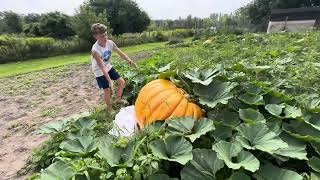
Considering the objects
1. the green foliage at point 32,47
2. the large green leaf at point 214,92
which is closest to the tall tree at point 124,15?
the green foliage at point 32,47

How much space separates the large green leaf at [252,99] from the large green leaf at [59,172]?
165cm

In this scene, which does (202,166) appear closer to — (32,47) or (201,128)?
(201,128)

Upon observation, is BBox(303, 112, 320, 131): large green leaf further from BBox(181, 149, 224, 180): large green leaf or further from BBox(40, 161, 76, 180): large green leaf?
BBox(40, 161, 76, 180): large green leaf

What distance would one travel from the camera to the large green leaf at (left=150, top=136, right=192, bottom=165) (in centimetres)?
249

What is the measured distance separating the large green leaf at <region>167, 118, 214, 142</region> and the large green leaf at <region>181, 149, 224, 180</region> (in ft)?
0.68

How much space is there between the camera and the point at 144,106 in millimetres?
3953

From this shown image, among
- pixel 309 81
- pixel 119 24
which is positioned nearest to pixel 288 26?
pixel 119 24

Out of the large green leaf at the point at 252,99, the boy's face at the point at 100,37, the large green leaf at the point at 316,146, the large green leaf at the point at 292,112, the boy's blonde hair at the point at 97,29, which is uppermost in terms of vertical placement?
the boy's blonde hair at the point at 97,29

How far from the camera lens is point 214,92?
3318 millimetres

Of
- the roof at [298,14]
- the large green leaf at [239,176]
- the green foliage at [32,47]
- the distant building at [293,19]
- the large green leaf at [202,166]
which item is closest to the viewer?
the large green leaf at [239,176]

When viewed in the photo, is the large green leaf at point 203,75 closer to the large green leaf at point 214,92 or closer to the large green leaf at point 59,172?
the large green leaf at point 214,92

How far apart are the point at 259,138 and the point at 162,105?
50.8 inches

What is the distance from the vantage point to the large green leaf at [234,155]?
2340 millimetres

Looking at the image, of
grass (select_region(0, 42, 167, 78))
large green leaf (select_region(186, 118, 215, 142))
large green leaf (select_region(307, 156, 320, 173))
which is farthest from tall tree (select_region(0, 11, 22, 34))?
large green leaf (select_region(307, 156, 320, 173))
